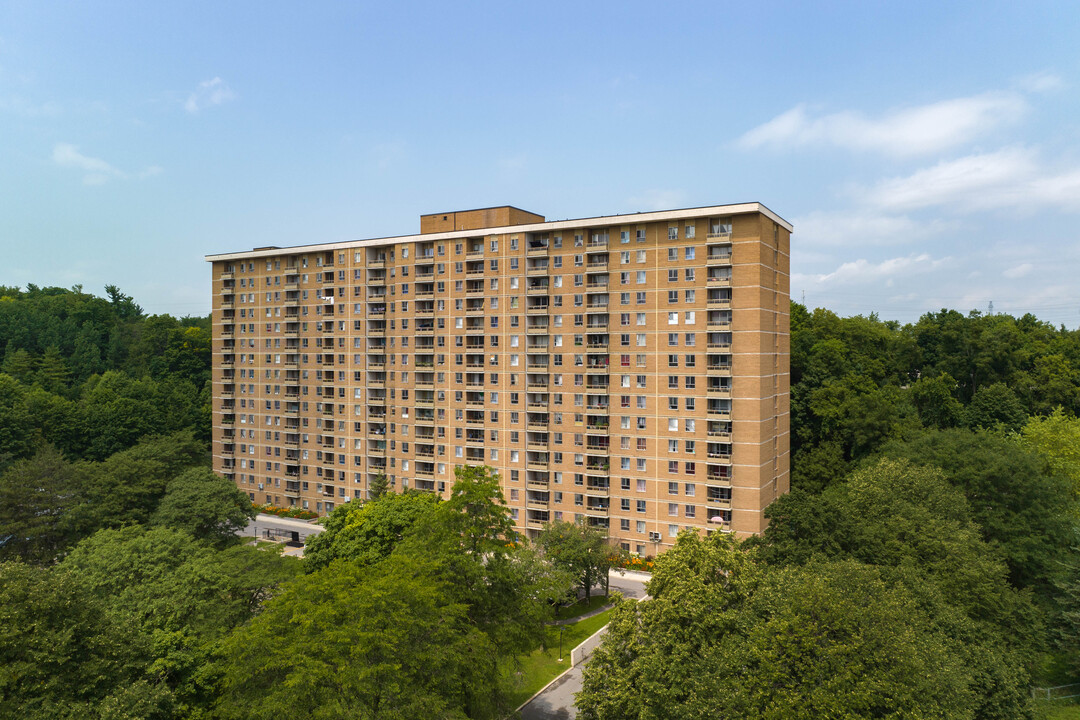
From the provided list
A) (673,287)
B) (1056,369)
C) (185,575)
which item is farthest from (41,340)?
(1056,369)

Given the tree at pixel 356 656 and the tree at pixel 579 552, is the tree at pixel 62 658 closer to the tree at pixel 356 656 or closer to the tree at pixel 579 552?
the tree at pixel 356 656

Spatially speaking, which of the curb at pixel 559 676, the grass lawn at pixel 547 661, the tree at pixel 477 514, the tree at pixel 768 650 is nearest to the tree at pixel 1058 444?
the tree at pixel 768 650

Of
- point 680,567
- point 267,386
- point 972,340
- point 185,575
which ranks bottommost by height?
point 185,575

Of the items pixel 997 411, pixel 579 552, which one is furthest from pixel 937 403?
pixel 579 552

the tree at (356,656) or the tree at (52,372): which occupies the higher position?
the tree at (52,372)

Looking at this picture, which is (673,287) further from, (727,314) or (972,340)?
(972,340)

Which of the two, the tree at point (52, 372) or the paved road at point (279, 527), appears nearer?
the paved road at point (279, 527)

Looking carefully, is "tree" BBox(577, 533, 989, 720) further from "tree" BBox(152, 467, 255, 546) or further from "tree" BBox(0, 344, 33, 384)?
"tree" BBox(0, 344, 33, 384)
